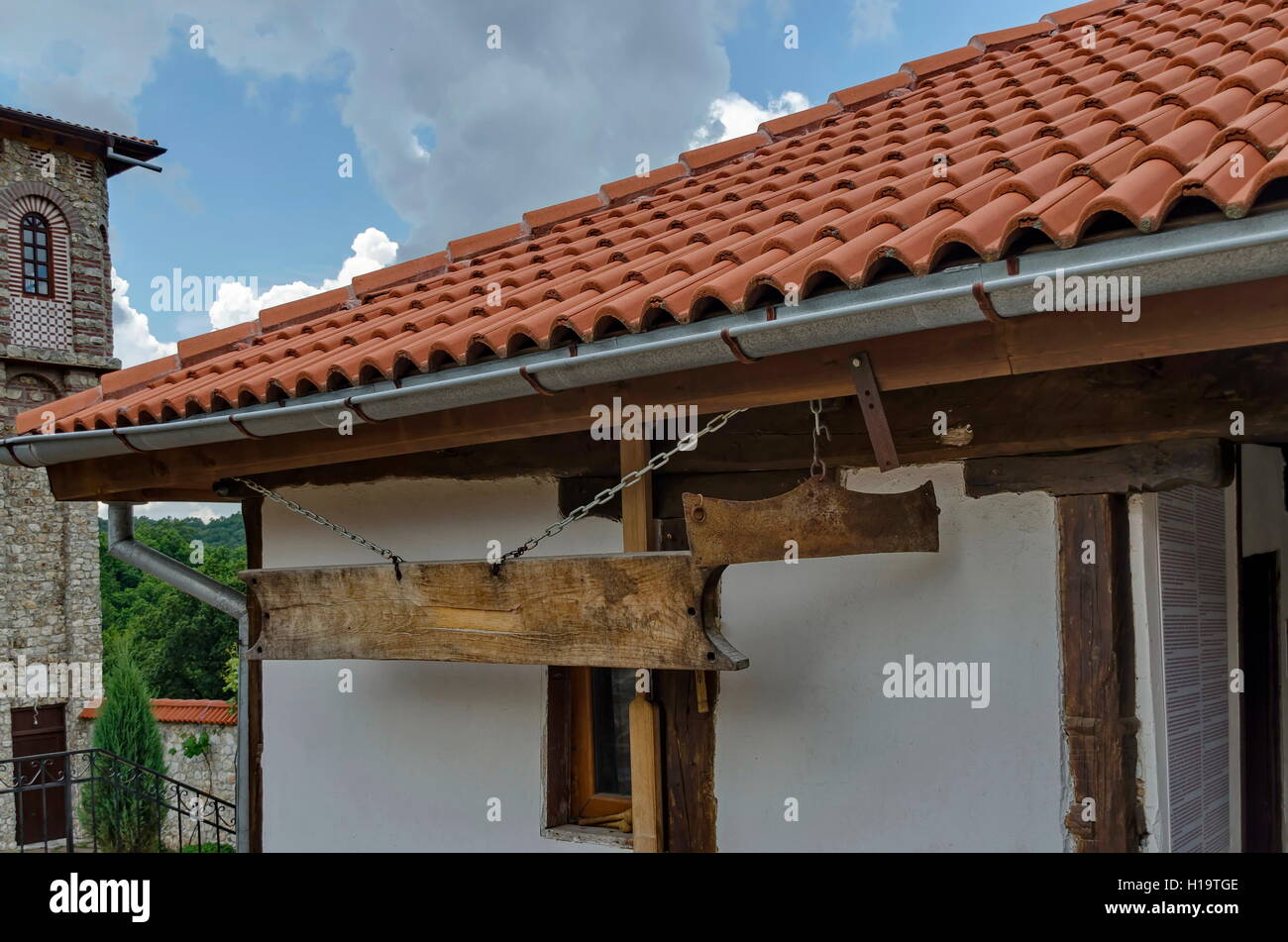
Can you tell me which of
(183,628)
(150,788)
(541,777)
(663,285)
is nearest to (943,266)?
(663,285)

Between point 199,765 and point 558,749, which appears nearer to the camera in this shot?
point 558,749

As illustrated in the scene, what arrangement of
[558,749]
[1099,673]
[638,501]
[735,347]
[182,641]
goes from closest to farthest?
[735,347], [1099,673], [638,501], [558,749], [182,641]

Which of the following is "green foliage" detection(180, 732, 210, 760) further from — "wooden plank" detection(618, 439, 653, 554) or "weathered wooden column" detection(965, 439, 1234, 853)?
"weathered wooden column" detection(965, 439, 1234, 853)

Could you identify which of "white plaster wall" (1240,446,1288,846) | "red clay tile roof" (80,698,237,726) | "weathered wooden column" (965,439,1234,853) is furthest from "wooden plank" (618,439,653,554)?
"red clay tile roof" (80,698,237,726)

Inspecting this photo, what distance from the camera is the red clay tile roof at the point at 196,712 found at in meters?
16.9

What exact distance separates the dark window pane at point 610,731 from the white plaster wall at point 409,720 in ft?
0.70

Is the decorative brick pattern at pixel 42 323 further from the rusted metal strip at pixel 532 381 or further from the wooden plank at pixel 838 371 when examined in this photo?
the rusted metal strip at pixel 532 381

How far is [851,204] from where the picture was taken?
9.75 feet

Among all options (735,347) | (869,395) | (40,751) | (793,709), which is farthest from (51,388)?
(869,395)

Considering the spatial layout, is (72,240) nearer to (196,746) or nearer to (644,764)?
(196,746)

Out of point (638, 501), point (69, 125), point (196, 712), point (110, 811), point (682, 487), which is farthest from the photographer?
point (69, 125)

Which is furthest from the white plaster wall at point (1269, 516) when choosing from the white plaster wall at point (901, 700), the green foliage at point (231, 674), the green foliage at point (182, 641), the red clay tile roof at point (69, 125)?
the green foliage at point (182, 641)

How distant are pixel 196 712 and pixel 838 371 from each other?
56.4 ft
